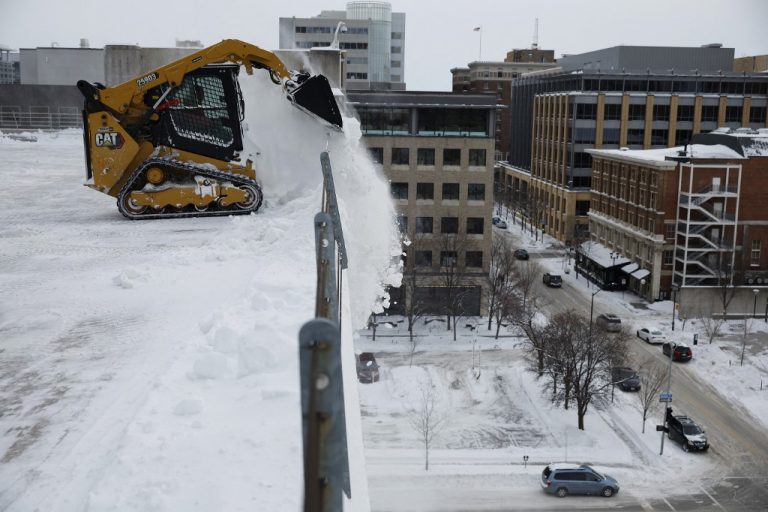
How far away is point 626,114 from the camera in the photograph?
196ft

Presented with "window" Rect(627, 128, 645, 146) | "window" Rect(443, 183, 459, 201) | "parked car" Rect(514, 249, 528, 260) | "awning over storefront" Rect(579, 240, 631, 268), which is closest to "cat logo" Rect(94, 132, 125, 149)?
"window" Rect(443, 183, 459, 201)

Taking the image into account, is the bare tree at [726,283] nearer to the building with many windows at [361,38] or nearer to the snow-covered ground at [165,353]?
the snow-covered ground at [165,353]

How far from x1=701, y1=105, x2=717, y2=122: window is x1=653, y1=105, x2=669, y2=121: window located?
2680 millimetres

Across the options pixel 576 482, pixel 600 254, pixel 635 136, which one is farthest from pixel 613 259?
pixel 576 482

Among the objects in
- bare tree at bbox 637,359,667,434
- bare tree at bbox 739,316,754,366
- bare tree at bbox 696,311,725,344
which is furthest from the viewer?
bare tree at bbox 696,311,725,344

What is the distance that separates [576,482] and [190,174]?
49.0 feet

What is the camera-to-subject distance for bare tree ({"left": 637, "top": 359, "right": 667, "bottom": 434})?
27.3 meters

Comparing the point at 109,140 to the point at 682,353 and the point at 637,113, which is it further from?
the point at 637,113

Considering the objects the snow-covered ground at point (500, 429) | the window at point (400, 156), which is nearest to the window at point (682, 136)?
the snow-covered ground at point (500, 429)

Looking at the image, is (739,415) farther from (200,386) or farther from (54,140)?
(54,140)

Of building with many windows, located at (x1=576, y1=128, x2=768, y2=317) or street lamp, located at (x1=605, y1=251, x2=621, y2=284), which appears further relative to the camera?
street lamp, located at (x1=605, y1=251, x2=621, y2=284)

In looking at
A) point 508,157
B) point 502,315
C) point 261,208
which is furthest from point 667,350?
point 508,157

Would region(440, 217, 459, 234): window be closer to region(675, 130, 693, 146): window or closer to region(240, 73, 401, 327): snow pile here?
region(675, 130, 693, 146): window

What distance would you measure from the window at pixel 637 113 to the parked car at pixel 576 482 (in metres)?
42.4
